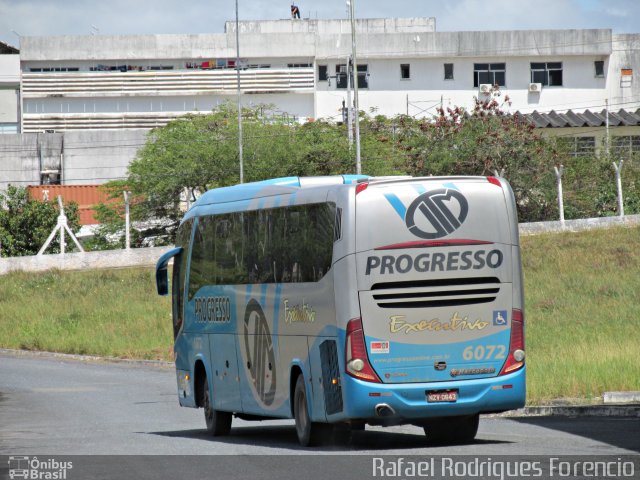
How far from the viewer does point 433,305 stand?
15156 millimetres

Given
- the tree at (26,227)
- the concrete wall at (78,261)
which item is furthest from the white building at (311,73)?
the concrete wall at (78,261)

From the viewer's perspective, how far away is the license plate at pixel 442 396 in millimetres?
15008

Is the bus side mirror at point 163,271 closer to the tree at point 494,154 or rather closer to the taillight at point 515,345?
the taillight at point 515,345

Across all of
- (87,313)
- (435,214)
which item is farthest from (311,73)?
(435,214)

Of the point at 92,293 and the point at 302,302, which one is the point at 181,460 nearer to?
the point at 302,302

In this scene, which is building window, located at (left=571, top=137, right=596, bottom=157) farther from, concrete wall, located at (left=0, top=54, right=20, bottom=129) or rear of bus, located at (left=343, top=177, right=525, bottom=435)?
rear of bus, located at (left=343, top=177, right=525, bottom=435)

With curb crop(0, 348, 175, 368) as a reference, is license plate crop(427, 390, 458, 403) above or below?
above

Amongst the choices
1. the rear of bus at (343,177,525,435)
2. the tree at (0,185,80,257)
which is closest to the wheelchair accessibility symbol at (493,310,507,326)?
the rear of bus at (343,177,525,435)

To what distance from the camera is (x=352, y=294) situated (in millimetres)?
14945

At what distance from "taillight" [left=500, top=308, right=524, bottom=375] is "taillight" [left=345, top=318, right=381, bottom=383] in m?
1.63

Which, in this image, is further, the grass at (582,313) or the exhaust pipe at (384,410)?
the grass at (582,313)

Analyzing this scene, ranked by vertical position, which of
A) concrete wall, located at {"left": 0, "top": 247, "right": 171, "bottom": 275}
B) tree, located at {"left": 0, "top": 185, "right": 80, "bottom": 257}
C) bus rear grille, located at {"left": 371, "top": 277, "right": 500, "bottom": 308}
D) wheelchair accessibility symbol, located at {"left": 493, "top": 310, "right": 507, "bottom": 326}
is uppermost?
tree, located at {"left": 0, "top": 185, "right": 80, "bottom": 257}

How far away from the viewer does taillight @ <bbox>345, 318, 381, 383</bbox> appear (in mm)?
14867

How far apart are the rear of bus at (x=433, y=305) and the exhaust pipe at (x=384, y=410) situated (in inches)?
0.5
